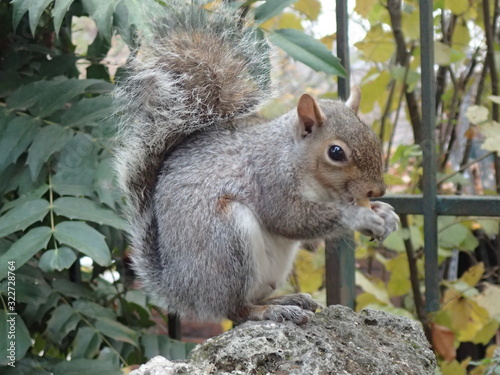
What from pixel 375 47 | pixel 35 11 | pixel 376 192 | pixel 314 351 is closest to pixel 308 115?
pixel 376 192

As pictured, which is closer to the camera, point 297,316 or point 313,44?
point 297,316

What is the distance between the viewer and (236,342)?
993mm

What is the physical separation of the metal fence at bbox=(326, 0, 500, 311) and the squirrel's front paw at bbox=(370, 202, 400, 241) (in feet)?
0.89

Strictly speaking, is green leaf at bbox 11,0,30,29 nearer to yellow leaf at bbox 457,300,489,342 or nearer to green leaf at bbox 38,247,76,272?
green leaf at bbox 38,247,76,272

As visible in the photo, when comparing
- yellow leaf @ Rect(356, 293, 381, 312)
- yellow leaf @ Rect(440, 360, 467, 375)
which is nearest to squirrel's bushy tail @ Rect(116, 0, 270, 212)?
yellow leaf @ Rect(356, 293, 381, 312)

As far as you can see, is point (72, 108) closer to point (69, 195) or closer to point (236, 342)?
point (69, 195)

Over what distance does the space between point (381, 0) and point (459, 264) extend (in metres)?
1.31

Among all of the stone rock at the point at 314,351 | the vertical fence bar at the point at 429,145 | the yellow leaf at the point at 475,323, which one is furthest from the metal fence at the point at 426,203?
the stone rock at the point at 314,351

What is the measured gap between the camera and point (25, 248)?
1.37 m

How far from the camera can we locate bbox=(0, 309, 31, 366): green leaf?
1425 millimetres

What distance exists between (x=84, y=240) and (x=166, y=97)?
330mm

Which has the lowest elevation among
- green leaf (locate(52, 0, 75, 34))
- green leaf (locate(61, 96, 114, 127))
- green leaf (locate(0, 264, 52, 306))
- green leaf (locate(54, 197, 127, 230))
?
green leaf (locate(0, 264, 52, 306))

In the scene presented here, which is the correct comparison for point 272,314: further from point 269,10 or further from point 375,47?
point 375,47

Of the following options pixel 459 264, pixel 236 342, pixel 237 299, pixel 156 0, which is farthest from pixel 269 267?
pixel 459 264
